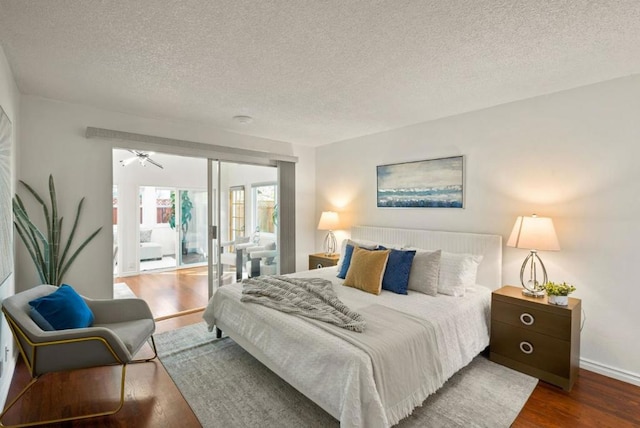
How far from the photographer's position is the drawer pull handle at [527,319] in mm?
2596

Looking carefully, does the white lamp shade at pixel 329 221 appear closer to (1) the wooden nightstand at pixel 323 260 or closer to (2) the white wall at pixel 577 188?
(1) the wooden nightstand at pixel 323 260

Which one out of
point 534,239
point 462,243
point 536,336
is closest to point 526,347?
point 536,336

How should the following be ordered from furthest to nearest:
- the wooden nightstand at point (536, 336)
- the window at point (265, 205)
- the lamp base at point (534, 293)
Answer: the window at point (265, 205) < the lamp base at point (534, 293) < the wooden nightstand at point (536, 336)

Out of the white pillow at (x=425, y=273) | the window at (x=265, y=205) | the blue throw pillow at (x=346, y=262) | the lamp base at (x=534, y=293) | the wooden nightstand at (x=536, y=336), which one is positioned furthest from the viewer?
the window at (x=265, y=205)

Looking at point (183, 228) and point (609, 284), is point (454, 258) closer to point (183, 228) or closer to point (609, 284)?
point (609, 284)

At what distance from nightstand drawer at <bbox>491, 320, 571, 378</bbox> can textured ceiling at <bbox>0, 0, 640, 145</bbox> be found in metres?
2.10

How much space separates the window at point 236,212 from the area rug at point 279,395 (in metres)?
1.97

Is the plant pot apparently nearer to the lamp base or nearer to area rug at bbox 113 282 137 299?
the lamp base

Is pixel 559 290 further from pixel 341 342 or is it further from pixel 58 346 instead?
pixel 58 346

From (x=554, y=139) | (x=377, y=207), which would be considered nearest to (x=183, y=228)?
(x=377, y=207)

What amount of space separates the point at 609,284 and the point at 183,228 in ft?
23.4

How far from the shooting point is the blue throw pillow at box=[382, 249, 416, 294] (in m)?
3.01

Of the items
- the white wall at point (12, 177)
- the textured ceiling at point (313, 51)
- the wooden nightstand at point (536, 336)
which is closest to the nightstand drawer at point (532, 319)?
the wooden nightstand at point (536, 336)

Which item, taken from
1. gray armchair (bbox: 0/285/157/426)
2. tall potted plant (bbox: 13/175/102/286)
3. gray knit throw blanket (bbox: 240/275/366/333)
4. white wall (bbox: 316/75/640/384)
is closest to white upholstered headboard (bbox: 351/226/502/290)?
white wall (bbox: 316/75/640/384)
